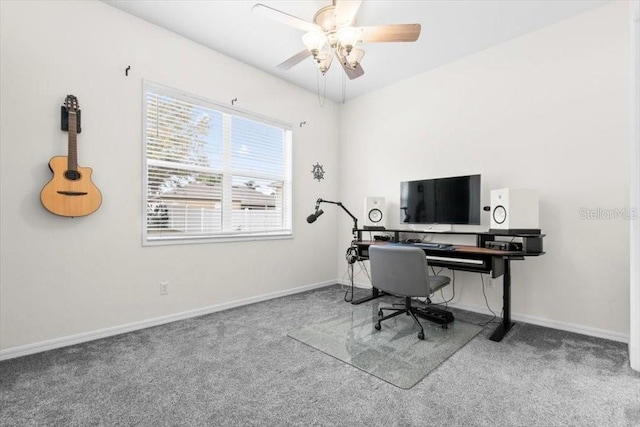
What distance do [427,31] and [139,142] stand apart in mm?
2860

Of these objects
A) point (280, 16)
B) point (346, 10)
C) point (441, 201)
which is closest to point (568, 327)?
point (441, 201)

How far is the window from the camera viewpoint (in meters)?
2.81

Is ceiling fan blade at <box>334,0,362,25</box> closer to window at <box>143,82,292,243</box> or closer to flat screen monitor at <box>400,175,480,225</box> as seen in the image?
window at <box>143,82,292,243</box>

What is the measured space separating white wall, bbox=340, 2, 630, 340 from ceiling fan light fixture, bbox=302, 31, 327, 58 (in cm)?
200

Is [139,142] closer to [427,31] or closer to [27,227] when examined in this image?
[27,227]

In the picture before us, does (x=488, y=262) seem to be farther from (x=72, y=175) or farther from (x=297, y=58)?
(x=72, y=175)

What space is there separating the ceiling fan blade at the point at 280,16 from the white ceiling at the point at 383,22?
196 mm

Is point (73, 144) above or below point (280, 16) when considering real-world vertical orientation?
below

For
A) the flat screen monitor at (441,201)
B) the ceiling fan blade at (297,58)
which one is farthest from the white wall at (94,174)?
the flat screen monitor at (441,201)

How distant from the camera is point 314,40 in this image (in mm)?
2006

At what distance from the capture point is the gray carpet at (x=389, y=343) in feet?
6.42

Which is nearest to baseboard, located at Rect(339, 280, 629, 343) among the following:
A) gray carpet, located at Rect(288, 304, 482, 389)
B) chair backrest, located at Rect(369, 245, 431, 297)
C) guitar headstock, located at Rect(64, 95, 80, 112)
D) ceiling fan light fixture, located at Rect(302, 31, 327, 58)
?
gray carpet, located at Rect(288, 304, 482, 389)

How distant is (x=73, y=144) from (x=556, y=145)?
4.02 meters

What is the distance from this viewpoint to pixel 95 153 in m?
2.43
